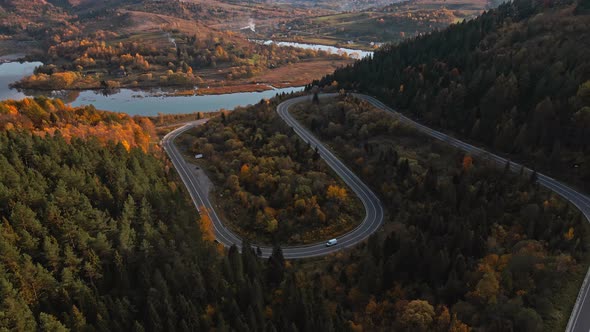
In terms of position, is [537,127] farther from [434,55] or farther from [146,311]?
[146,311]

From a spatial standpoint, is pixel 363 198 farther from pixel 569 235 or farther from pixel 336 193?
pixel 569 235

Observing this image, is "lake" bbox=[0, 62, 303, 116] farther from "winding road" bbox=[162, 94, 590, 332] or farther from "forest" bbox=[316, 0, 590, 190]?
"forest" bbox=[316, 0, 590, 190]

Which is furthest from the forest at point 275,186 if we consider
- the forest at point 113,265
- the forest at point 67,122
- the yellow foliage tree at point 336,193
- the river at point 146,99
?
the river at point 146,99

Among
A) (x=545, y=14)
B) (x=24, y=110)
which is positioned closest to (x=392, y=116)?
(x=545, y=14)

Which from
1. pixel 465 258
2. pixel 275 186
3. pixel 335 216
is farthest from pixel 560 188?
pixel 275 186

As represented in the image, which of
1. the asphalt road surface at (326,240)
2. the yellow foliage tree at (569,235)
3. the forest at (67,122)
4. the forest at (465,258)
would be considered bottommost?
the asphalt road surface at (326,240)

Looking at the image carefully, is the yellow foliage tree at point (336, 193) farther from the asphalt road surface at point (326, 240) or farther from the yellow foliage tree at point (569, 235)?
the yellow foliage tree at point (569, 235)

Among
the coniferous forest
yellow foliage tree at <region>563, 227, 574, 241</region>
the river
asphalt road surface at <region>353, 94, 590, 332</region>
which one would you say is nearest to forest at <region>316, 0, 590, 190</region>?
the coniferous forest
